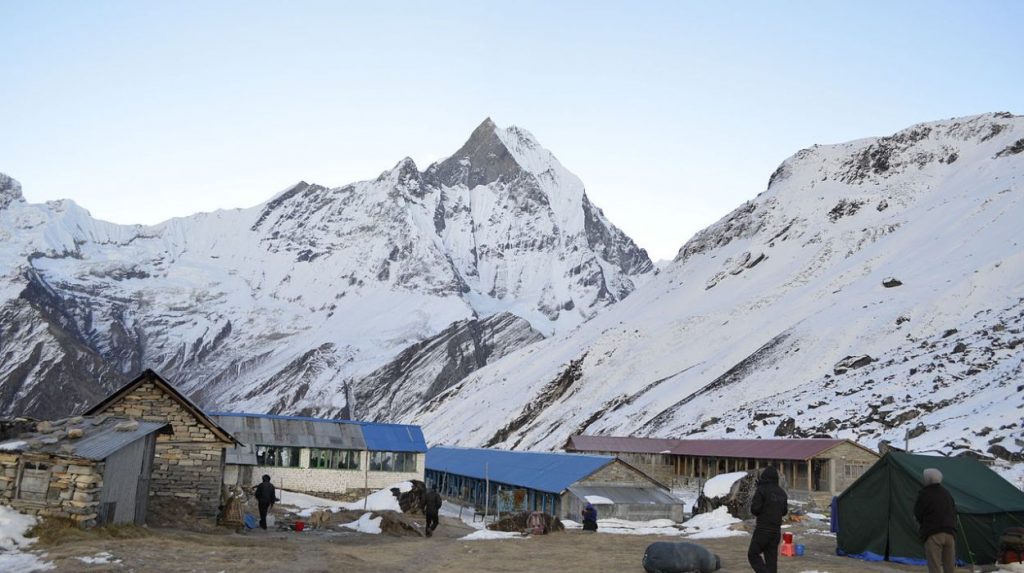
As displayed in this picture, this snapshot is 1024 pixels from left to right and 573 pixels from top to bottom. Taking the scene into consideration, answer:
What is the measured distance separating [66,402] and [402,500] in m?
168

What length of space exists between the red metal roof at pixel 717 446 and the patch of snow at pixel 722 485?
49.8 ft

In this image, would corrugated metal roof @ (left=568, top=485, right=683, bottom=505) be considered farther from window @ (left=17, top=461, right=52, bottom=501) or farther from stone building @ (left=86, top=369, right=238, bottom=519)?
window @ (left=17, top=461, right=52, bottom=501)

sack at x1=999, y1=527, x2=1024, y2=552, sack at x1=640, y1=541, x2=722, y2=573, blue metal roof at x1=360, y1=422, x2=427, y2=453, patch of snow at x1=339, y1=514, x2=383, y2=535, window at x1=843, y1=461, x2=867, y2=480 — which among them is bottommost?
patch of snow at x1=339, y1=514, x2=383, y2=535

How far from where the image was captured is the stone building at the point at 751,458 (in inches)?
2019

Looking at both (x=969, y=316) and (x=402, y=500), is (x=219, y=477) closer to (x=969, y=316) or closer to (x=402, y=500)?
(x=402, y=500)

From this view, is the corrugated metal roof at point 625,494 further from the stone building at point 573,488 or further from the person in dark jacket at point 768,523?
the person in dark jacket at point 768,523

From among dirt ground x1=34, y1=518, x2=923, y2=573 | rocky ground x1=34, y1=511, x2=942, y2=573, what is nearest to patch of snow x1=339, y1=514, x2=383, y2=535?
rocky ground x1=34, y1=511, x2=942, y2=573

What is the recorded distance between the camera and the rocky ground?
17.4 m

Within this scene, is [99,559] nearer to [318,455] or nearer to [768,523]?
[768,523]

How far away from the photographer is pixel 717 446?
6372 cm

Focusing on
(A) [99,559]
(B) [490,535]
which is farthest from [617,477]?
(A) [99,559]

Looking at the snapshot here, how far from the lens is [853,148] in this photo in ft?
547

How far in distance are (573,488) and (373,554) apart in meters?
21.1

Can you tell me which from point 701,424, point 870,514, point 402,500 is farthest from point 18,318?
point 870,514
